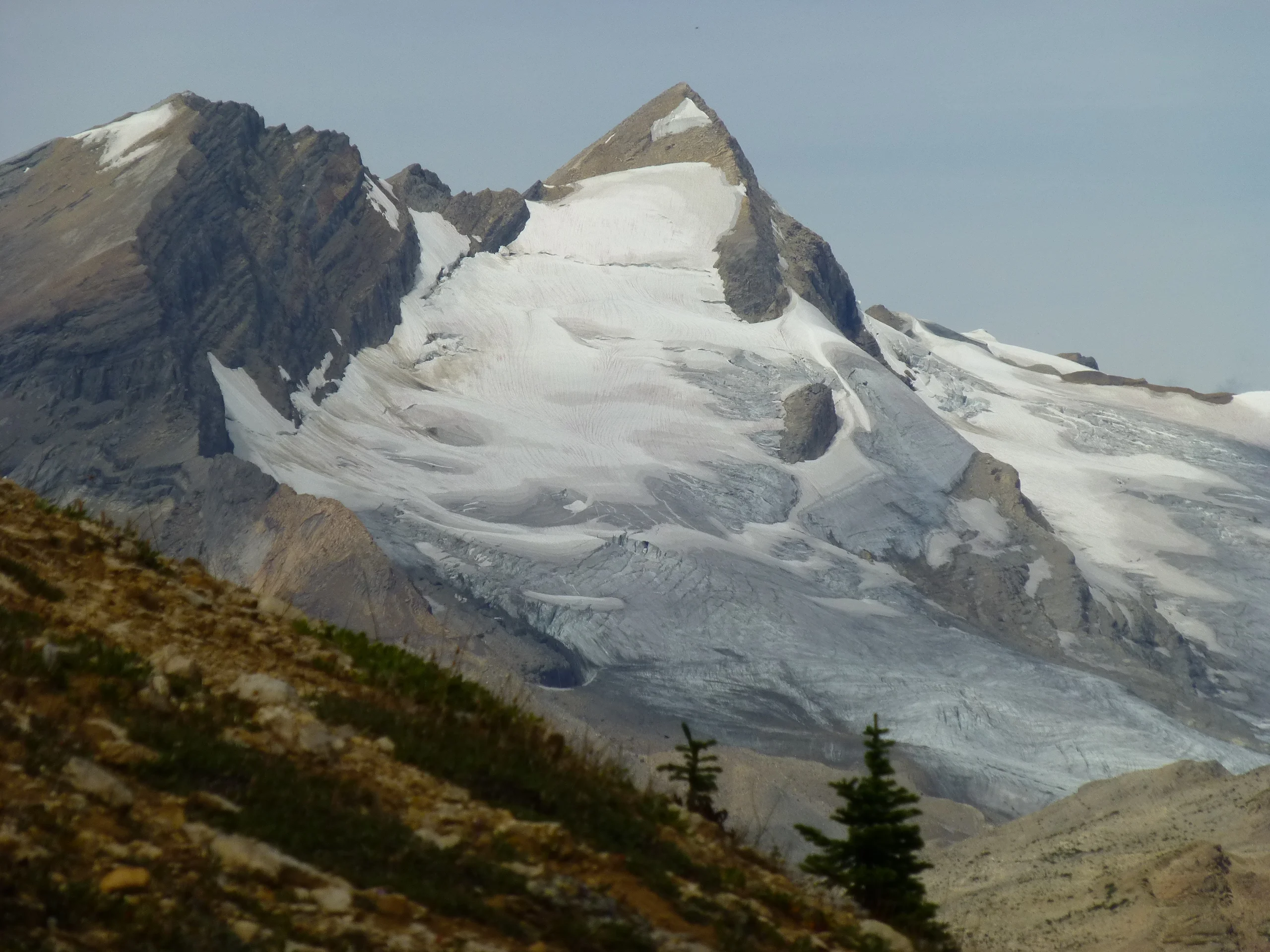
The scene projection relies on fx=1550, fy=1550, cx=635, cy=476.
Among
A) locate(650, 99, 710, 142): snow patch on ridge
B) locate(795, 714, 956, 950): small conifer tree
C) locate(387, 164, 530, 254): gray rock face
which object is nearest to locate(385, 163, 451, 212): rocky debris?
locate(387, 164, 530, 254): gray rock face

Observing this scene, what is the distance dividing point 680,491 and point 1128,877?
84022 mm

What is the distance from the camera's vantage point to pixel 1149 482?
152m

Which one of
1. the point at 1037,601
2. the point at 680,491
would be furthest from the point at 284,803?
the point at 1037,601

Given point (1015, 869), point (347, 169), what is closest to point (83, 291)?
point (347, 169)

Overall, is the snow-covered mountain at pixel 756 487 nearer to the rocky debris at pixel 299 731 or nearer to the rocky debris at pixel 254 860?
the rocky debris at pixel 299 731

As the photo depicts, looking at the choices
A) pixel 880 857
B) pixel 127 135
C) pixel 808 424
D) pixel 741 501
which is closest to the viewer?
pixel 880 857

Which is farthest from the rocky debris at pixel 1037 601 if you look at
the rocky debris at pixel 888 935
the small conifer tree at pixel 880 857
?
the rocky debris at pixel 888 935

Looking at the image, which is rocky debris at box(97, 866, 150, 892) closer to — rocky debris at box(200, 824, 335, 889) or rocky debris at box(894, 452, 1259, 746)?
rocky debris at box(200, 824, 335, 889)

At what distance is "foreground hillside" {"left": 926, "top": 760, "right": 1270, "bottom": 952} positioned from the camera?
117 feet

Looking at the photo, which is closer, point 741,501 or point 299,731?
point 299,731

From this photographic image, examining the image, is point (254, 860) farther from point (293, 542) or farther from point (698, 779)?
point (293, 542)

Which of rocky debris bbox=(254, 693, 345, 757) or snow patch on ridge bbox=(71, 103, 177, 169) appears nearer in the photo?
rocky debris bbox=(254, 693, 345, 757)

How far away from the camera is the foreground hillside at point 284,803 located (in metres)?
6.81

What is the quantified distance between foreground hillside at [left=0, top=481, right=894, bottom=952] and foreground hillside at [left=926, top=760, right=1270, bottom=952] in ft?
54.3
